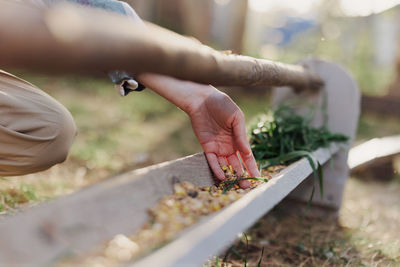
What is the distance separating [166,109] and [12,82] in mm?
3430

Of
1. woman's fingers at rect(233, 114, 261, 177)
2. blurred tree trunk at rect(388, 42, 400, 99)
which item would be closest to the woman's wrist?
woman's fingers at rect(233, 114, 261, 177)

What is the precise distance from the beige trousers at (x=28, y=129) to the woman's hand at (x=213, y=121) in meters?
0.57

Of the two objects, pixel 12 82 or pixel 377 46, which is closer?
pixel 12 82

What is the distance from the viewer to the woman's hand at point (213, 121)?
140 cm

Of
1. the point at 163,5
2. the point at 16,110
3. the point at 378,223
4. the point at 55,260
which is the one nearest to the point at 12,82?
the point at 16,110

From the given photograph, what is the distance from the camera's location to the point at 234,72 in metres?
1.15

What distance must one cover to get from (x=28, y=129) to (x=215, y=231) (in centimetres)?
123

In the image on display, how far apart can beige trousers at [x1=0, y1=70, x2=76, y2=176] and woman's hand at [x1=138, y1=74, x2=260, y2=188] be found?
0.57m

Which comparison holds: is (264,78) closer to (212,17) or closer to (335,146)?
(335,146)

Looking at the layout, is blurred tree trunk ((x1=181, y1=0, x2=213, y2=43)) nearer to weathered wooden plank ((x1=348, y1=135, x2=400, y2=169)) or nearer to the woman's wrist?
weathered wooden plank ((x1=348, y1=135, x2=400, y2=169))

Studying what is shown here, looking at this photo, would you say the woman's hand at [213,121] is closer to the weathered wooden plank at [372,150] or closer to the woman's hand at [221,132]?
the woman's hand at [221,132]

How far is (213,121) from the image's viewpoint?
1.48 m

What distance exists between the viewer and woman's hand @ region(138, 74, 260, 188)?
140 cm

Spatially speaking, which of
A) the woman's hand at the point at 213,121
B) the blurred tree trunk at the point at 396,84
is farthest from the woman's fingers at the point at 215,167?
the blurred tree trunk at the point at 396,84
